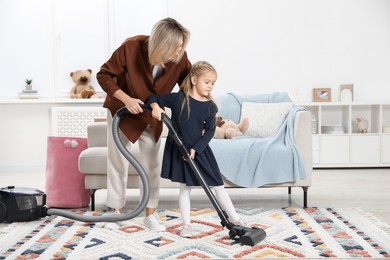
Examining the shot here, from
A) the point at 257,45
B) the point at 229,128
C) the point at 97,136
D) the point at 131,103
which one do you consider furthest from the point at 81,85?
the point at 131,103

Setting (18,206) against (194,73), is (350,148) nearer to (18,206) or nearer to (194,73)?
(194,73)

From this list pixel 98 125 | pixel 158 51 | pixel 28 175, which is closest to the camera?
pixel 158 51

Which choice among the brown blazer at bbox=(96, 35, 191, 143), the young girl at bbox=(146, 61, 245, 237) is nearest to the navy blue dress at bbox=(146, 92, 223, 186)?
the young girl at bbox=(146, 61, 245, 237)

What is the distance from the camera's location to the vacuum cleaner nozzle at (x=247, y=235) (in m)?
2.42

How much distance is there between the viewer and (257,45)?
227 inches

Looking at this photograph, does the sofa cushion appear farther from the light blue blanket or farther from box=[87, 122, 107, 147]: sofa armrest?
box=[87, 122, 107, 147]: sofa armrest

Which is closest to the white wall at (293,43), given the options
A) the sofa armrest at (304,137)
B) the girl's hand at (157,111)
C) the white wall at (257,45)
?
the white wall at (257,45)

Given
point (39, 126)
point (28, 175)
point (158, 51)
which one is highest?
point (158, 51)

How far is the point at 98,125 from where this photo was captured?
366cm

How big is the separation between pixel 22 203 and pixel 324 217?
5.21ft

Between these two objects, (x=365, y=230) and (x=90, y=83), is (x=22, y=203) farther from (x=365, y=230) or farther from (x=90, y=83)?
(x=90, y=83)

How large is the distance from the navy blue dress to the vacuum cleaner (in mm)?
87

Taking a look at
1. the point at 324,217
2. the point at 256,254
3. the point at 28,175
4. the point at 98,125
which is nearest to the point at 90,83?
the point at 28,175

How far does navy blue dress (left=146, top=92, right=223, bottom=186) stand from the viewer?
2607 millimetres
